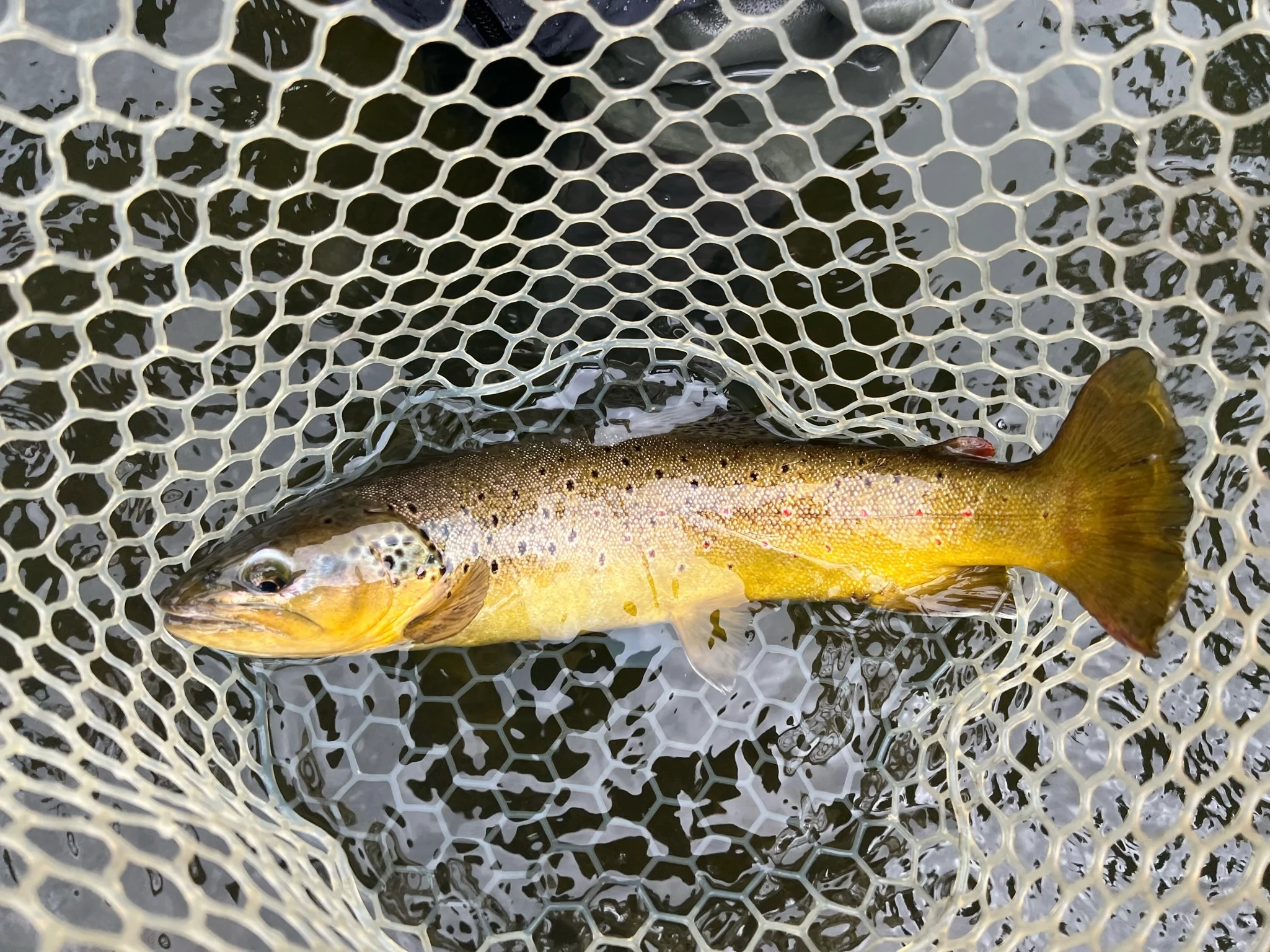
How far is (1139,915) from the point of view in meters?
2.70

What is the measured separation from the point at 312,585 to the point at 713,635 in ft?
3.47

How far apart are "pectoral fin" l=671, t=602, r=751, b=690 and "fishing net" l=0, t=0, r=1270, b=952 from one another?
237 mm

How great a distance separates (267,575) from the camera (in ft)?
7.27

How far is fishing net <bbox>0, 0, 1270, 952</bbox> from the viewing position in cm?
239

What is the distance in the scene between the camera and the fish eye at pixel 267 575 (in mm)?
2209

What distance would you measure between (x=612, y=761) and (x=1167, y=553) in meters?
1.59

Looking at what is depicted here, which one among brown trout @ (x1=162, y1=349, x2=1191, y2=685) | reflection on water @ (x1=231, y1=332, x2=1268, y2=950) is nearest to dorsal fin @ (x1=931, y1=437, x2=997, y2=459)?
brown trout @ (x1=162, y1=349, x2=1191, y2=685)

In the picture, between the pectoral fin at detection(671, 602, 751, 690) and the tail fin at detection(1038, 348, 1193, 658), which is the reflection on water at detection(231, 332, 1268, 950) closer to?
the pectoral fin at detection(671, 602, 751, 690)

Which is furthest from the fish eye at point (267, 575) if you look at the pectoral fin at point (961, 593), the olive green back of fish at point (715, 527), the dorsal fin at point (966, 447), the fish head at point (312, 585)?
the dorsal fin at point (966, 447)

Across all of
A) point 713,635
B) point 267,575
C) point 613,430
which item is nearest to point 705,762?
point 713,635

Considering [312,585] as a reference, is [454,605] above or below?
below

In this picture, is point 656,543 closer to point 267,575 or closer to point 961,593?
point 961,593

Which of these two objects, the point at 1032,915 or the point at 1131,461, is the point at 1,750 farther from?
the point at 1032,915

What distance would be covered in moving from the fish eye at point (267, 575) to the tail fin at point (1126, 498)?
188 centimetres
